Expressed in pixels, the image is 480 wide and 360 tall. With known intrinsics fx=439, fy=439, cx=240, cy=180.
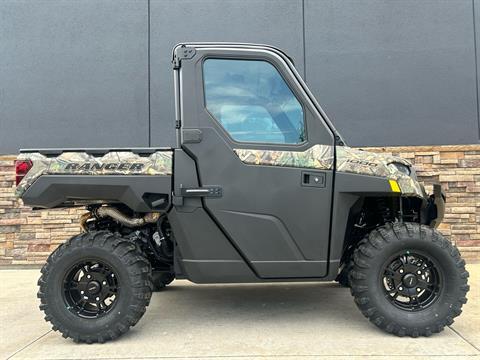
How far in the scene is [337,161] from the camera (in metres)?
3.75

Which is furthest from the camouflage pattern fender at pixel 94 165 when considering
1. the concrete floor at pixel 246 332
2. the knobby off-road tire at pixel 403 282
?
the knobby off-road tire at pixel 403 282

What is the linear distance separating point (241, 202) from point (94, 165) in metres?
1.28

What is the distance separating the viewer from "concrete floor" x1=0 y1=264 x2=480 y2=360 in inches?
135

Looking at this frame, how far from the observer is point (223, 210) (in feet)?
12.2

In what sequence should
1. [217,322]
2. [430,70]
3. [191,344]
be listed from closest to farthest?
[191,344] < [217,322] < [430,70]

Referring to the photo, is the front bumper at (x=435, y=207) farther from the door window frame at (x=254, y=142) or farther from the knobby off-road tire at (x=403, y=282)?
the door window frame at (x=254, y=142)

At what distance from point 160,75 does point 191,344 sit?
4.85 metres

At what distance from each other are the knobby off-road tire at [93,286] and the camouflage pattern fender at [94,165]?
580mm

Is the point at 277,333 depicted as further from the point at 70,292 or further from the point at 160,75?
the point at 160,75

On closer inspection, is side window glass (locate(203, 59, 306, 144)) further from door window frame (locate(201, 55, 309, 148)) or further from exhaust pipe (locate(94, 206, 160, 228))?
exhaust pipe (locate(94, 206, 160, 228))

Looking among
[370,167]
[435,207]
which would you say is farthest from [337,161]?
[435,207]

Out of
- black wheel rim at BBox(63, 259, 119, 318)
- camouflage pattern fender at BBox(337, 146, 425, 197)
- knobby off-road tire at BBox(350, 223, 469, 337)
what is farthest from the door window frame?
black wheel rim at BBox(63, 259, 119, 318)

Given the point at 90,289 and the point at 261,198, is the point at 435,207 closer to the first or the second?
the point at 261,198

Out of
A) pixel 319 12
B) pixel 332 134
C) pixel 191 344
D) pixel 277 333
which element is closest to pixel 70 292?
pixel 191 344
